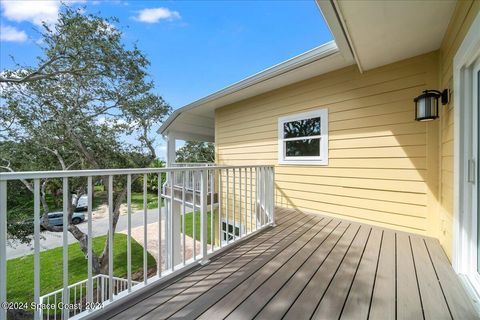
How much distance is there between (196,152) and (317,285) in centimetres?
1877

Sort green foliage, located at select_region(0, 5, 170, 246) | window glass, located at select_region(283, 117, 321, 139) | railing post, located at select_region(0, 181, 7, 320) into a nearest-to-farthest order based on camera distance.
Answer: railing post, located at select_region(0, 181, 7, 320) → window glass, located at select_region(283, 117, 321, 139) → green foliage, located at select_region(0, 5, 170, 246)

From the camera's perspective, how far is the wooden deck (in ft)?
5.07

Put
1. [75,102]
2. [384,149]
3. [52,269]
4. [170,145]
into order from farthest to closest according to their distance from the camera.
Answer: [75,102] → [52,269] → [170,145] → [384,149]

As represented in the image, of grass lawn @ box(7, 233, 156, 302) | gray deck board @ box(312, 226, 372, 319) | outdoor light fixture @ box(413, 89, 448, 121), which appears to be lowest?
grass lawn @ box(7, 233, 156, 302)

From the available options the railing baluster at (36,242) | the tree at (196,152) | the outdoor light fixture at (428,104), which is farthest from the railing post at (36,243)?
the tree at (196,152)

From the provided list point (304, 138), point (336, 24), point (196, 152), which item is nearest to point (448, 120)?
point (336, 24)

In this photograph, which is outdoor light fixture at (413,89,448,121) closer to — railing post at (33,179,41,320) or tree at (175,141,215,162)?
railing post at (33,179,41,320)

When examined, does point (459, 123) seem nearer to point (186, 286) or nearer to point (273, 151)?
point (186, 286)

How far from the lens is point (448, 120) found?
238 cm

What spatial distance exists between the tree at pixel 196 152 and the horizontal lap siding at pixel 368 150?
15625mm

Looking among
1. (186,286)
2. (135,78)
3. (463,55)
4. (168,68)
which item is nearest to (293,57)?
(463,55)

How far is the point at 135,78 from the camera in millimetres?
8555

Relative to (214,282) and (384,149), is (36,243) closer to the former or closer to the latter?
(214,282)

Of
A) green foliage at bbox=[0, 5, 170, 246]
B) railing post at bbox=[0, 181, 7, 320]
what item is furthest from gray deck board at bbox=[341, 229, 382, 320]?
green foliage at bbox=[0, 5, 170, 246]
